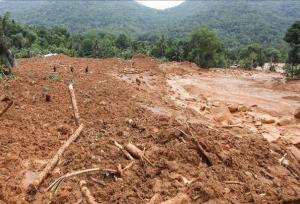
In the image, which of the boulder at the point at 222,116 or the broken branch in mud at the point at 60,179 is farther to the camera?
the boulder at the point at 222,116

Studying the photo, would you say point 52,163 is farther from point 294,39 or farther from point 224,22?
point 224,22

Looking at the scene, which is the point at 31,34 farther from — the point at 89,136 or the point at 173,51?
the point at 89,136

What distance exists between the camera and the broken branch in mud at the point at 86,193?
7.10m

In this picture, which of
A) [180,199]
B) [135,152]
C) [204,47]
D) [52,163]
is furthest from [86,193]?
[204,47]

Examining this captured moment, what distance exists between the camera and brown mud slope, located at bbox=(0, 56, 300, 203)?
7438mm

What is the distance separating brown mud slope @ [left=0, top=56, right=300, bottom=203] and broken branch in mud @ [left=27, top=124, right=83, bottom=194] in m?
0.10

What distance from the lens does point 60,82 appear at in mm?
16250

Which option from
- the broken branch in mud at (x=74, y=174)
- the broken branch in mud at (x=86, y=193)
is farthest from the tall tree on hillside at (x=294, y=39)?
the broken branch in mud at (x=86, y=193)

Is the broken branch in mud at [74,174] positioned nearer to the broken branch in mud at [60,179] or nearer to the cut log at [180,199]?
the broken branch in mud at [60,179]

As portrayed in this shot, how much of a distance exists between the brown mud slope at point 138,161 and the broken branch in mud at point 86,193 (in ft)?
0.31

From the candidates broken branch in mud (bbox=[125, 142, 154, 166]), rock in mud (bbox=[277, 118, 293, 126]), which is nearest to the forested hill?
rock in mud (bbox=[277, 118, 293, 126])

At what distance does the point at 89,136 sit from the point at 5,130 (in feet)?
6.61

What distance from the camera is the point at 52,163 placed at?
835 cm

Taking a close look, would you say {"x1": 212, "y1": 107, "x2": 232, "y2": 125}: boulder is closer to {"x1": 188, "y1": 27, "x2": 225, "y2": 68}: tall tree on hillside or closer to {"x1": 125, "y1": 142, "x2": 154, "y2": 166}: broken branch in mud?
{"x1": 125, "y1": 142, "x2": 154, "y2": 166}: broken branch in mud
